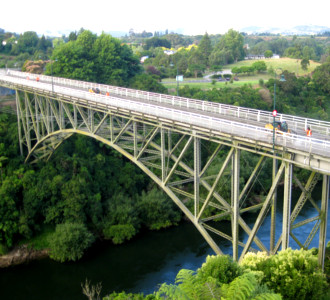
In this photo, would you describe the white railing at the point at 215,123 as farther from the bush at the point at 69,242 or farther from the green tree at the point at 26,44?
the green tree at the point at 26,44

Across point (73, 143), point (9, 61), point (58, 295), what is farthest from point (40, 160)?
point (9, 61)

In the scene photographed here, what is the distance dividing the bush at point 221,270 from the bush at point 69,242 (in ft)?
66.5

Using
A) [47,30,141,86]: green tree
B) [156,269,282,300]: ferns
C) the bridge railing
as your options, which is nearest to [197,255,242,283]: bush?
[156,269,282,300]: ferns

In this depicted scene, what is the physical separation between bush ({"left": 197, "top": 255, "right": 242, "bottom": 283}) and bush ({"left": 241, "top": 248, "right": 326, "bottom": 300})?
930 millimetres

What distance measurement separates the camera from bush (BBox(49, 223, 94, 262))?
34.2 m

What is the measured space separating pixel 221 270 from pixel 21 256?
23945 mm

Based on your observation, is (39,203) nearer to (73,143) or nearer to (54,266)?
(54,266)

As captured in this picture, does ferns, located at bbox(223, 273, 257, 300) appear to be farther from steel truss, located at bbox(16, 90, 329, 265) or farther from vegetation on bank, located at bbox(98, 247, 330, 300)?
steel truss, located at bbox(16, 90, 329, 265)

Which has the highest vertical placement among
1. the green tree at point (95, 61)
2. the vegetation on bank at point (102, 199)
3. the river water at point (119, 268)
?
the green tree at point (95, 61)

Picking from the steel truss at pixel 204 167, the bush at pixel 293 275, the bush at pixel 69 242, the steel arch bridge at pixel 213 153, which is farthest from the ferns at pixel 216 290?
the bush at pixel 69 242

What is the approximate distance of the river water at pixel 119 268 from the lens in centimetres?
3041

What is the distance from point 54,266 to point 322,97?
169 feet

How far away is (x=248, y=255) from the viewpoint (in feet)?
59.4

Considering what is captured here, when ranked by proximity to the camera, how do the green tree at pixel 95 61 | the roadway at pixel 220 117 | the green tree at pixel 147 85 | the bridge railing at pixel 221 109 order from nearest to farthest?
the roadway at pixel 220 117
the bridge railing at pixel 221 109
the green tree at pixel 95 61
the green tree at pixel 147 85
